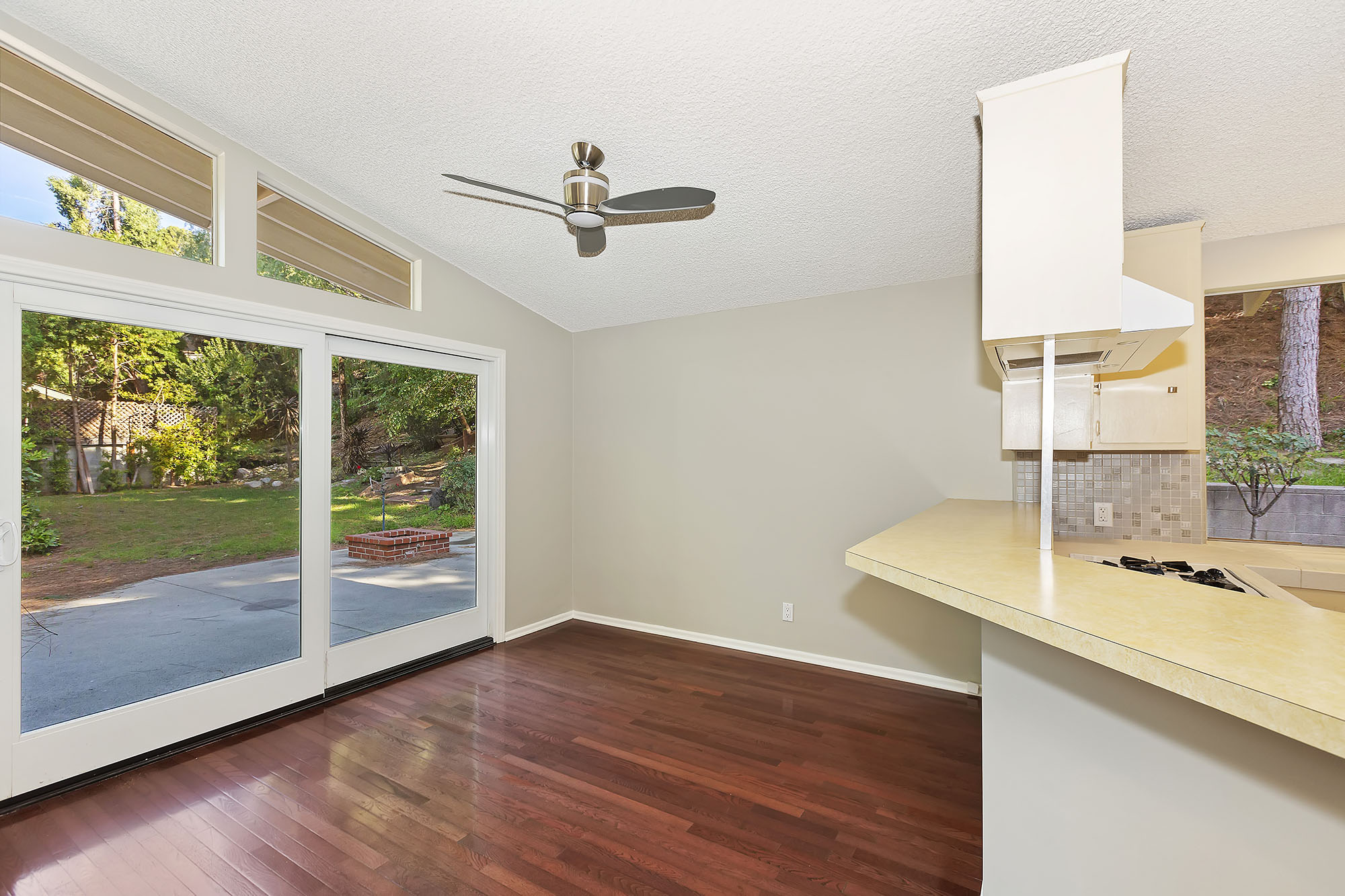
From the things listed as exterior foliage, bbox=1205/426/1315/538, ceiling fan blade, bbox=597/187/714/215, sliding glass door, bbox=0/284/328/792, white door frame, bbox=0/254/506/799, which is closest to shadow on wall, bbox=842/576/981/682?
exterior foliage, bbox=1205/426/1315/538

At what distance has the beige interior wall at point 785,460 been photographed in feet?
11.5

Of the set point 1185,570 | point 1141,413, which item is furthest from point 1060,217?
point 1141,413

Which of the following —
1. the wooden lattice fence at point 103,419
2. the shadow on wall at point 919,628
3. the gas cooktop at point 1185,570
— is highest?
the wooden lattice fence at point 103,419

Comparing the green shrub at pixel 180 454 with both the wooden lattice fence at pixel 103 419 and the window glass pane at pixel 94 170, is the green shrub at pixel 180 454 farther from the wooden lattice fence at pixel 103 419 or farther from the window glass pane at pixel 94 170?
the window glass pane at pixel 94 170

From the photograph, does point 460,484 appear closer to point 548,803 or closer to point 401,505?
point 401,505

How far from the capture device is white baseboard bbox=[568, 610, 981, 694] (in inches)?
135

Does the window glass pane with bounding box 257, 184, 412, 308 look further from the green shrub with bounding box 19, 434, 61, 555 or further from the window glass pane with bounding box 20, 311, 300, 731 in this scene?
the green shrub with bounding box 19, 434, 61, 555

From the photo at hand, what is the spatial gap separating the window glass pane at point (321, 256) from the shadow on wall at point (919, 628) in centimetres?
344

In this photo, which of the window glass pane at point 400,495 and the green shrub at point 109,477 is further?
the window glass pane at point 400,495

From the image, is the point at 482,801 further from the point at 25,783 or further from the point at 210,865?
the point at 25,783

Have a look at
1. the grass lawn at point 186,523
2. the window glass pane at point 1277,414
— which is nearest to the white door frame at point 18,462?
the grass lawn at point 186,523

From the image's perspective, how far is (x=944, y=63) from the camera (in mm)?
1916

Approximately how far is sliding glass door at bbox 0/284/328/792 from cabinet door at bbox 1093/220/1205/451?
4.04m

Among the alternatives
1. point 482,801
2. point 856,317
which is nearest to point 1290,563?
point 856,317
